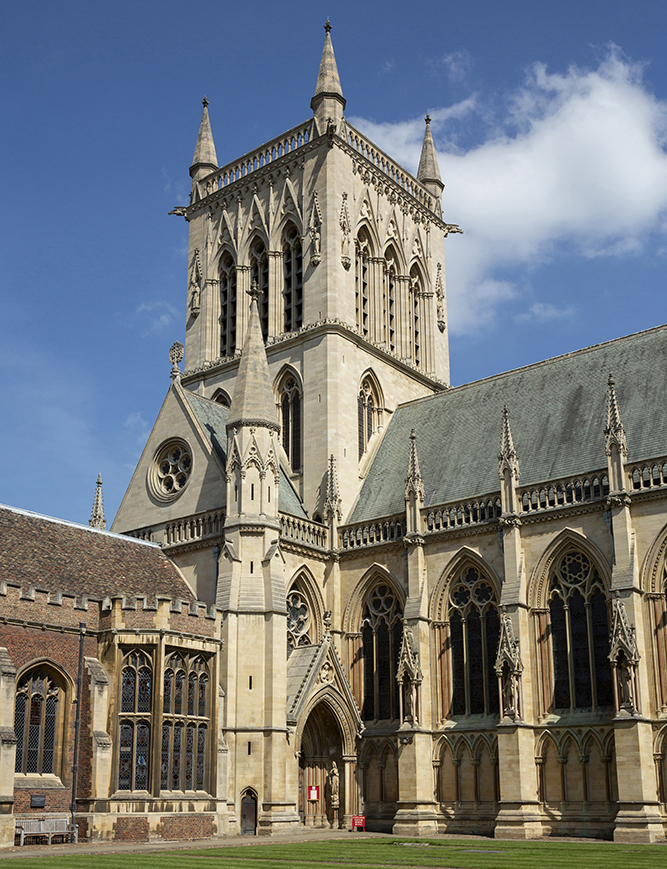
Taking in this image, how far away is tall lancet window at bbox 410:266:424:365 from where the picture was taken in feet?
174

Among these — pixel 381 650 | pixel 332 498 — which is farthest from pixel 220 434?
pixel 381 650

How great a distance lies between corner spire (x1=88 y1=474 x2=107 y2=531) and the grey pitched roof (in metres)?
11.7

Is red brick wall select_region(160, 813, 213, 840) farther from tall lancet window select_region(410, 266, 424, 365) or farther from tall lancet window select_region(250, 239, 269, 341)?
tall lancet window select_region(410, 266, 424, 365)

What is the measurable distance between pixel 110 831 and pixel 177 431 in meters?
18.2

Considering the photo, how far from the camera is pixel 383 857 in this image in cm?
2328

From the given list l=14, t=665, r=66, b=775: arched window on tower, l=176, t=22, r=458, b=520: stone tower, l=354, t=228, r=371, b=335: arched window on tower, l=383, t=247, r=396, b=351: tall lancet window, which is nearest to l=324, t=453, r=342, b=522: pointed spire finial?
l=176, t=22, r=458, b=520: stone tower

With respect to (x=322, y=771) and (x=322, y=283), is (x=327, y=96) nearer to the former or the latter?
(x=322, y=283)

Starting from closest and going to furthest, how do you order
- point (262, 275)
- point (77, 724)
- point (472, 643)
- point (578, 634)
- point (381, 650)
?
point (77, 724), point (578, 634), point (472, 643), point (381, 650), point (262, 275)

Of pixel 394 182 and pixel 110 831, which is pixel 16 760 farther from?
pixel 394 182

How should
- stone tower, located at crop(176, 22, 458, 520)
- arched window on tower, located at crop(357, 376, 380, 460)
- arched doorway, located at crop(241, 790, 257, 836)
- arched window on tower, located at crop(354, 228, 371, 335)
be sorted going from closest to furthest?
1. arched doorway, located at crop(241, 790, 257, 836)
2. stone tower, located at crop(176, 22, 458, 520)
3. arched window on tower, located at crop(357, 376, 380, 460)
4. arched window on tower, located at crop(354, 228, 371, 335)

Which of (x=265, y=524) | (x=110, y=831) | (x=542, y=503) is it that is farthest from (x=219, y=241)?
(x=110, y=831)

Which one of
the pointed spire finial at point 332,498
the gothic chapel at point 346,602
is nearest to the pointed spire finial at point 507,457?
the gothic chapel at point 346,602

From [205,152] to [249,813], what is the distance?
120 ft

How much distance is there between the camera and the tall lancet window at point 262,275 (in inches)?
1980
